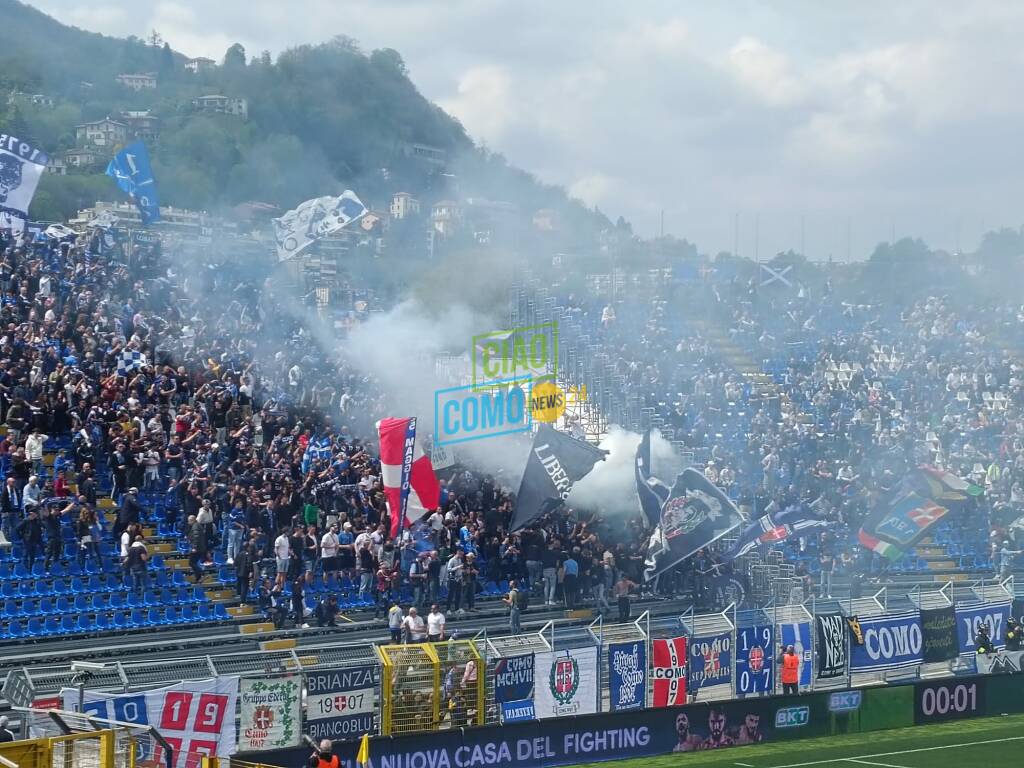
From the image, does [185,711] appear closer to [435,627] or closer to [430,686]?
[430,686]

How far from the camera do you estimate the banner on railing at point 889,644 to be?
2691cm

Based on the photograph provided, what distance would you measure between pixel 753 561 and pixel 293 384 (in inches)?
453

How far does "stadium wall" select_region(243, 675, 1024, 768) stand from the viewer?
21.2m

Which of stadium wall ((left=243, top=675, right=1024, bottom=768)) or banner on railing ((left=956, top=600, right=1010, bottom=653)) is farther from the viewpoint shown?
banner on railing ((left=956, top=600, right=1010, bottom=653))

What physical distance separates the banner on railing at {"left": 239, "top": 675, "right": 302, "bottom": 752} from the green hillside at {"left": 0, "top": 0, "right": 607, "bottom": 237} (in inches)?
2054

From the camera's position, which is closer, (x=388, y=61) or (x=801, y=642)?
(x=801, y=642)

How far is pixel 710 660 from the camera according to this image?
80.7 feet

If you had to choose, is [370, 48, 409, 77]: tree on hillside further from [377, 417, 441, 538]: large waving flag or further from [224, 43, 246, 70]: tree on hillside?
[377, 417, 441, 538]: large waving flag

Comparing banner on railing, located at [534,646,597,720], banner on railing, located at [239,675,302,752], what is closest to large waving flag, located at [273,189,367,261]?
banner on railing, located at [534,646,597,720]

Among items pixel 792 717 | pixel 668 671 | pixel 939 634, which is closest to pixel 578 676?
pixel 668 671

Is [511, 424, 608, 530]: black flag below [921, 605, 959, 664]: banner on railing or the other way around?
the other way around

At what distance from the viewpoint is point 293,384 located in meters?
33.9

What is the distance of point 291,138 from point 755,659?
85.4 meters

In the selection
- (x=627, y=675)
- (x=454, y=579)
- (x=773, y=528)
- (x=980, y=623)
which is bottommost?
(x=627, y=675)
